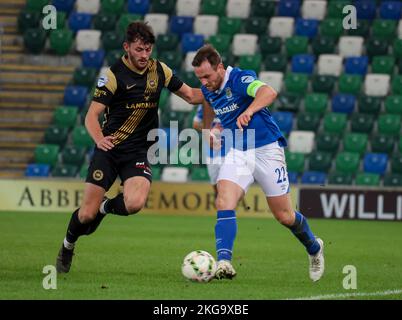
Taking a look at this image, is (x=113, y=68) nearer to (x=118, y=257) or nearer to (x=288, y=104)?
(x=118, y=257)

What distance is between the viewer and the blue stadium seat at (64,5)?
2461cm

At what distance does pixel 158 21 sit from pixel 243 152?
1469 centimetres

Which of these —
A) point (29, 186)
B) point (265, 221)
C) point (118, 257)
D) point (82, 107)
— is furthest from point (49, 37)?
point (118, 257)

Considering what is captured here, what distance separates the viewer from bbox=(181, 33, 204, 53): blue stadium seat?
2314 centimetres

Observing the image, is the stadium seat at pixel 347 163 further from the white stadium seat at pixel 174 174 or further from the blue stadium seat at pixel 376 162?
the white stadium seat at pixel 174 174

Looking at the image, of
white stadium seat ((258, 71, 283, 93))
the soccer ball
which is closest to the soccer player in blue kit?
the soccer ball

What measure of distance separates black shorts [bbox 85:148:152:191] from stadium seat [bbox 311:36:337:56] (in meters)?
13.3

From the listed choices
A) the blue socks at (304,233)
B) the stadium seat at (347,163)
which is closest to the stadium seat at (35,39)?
the stadium seat at (347,163)

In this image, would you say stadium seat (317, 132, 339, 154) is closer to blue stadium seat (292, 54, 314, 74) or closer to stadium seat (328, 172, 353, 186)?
stadium seat (328, 172, 353, 186)

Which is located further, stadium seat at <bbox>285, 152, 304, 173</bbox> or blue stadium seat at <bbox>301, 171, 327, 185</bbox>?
stadium seat at <bbox>285, 152, 304, 173</bbox>

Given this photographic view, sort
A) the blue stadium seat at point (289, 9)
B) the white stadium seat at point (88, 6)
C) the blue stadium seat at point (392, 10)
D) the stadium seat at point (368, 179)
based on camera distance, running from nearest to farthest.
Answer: the stadium seat at point (368, 179) → the blue stadium seat at point (392, 10) → the blue stadium seat at point (289, 9) → the white stadium seat at point (88, 6)

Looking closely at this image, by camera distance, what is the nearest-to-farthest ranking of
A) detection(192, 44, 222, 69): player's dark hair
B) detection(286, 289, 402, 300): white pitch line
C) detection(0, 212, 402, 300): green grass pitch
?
1. detection(286, 289, 402, 300): white pitch line
2. detection(0, 212, 402, 300): green grass pitch
3. detection(192, 44, 222, 69): player's dark hair

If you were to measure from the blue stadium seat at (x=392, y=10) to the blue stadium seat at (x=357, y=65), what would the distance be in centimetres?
127

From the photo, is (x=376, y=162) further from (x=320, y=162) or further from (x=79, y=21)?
(x=79, y=21)
